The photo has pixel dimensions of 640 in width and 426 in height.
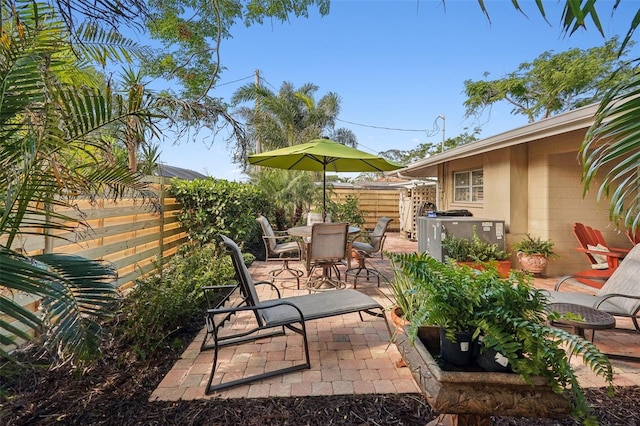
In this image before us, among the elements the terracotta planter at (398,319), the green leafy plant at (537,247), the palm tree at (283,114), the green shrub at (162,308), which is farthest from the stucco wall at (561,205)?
the palm tree at (283,114)

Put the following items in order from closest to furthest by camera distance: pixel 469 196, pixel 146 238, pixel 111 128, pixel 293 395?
1. pixel 293 395
2. pixel 111 128
3. pixel 146 238
4. pixel 469 196

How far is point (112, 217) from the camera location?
3.98 m

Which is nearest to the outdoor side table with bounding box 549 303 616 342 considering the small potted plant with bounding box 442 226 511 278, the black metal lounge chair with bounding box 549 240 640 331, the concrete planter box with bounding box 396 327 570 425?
the black metal lounge chair with bounding box 549 240 640 331

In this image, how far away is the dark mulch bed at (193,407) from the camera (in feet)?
6.43

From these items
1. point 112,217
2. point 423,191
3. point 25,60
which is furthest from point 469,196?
point 25,60

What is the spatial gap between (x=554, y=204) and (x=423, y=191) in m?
5.95

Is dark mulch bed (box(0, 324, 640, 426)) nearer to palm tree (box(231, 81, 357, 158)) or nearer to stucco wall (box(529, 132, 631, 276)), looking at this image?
stucco wall (box(529, 132, 631, 276))

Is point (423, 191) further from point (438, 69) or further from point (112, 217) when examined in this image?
point (112, 217)

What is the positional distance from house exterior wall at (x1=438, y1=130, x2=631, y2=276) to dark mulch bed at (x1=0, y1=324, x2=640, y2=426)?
400 centimetres

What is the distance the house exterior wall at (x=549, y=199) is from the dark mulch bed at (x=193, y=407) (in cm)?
400

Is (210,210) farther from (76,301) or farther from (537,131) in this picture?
(537,131)

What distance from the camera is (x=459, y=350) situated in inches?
61.7

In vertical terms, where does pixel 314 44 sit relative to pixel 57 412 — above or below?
above

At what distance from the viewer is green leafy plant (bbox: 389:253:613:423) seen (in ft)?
4.44
